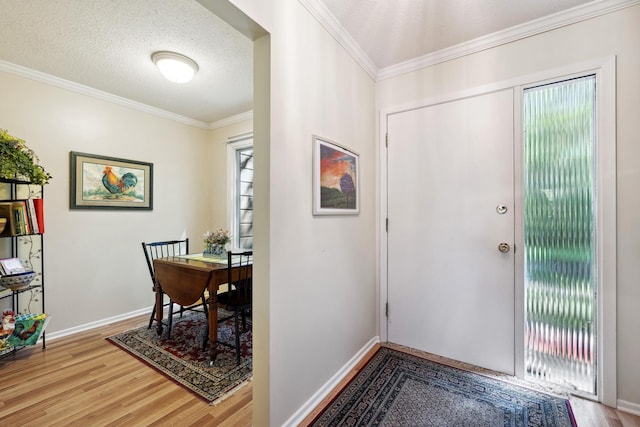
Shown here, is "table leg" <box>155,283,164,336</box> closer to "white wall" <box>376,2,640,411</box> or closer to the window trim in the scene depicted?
the window trim

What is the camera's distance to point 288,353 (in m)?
1.52

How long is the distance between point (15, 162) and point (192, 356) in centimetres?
201

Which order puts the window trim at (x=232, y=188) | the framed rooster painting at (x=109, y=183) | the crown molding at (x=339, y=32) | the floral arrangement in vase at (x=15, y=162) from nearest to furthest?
the crown molding at (x=339, y=32) → the floral arrangement in vase at (x=15, y=162) → the framed rooster painting at (x=109, y=183) → the window trim at (x=232, y=188)

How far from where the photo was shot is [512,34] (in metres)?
1.94

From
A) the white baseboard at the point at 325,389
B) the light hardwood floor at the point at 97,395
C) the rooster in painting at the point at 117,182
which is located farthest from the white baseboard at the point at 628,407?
the rooster in painting at the point at 117,182

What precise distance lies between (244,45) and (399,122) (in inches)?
54.4

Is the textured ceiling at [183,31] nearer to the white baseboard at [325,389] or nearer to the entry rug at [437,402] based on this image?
the white baseboard at [325,389]

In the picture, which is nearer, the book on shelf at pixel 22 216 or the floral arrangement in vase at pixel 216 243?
the book on shelf at pixel 22 216

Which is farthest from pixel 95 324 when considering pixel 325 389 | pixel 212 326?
pixel 325 389

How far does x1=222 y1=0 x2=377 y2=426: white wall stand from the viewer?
1408mm

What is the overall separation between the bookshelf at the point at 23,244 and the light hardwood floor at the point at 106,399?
0.30m

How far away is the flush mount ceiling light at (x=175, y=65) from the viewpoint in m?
2.20

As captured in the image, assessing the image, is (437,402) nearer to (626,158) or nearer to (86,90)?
(626,158)

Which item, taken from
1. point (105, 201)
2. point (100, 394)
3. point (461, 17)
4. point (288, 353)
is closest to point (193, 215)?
point (105, 201)
